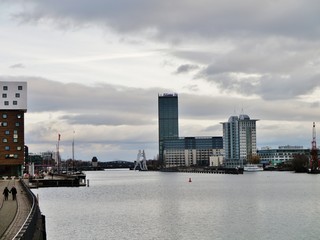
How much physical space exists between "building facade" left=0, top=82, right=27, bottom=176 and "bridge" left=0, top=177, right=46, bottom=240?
259 feet

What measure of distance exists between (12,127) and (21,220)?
348 feet

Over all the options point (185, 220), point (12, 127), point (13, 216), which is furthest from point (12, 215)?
point (12, 127)

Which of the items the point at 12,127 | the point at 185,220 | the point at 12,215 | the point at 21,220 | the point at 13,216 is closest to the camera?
the point at 21,220

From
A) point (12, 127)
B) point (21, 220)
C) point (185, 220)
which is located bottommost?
point (185, 220)

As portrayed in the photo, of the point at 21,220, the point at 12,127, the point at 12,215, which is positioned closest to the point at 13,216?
the point at 12,215

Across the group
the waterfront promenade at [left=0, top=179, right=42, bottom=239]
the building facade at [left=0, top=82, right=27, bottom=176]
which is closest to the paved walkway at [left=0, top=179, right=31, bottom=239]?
the waterfront promenade at [left=0, top=179, right=42, bottom=239]

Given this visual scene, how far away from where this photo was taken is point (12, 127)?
15238cm

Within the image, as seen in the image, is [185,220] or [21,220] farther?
[185,220]

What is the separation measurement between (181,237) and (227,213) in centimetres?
2436

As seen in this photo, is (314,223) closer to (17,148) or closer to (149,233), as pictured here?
(149,233)

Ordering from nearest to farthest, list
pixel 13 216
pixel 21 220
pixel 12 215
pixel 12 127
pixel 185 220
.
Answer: pixel 21 220 → pixel 13 216 → pixel 12 215 → pixel 185 220 → pixel 12 127

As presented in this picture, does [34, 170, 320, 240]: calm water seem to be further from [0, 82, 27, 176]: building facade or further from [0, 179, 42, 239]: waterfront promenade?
[0, 82, 27, 176]: building facade

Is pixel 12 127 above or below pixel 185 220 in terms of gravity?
above

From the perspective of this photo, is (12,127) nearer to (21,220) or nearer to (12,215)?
(12,215)
